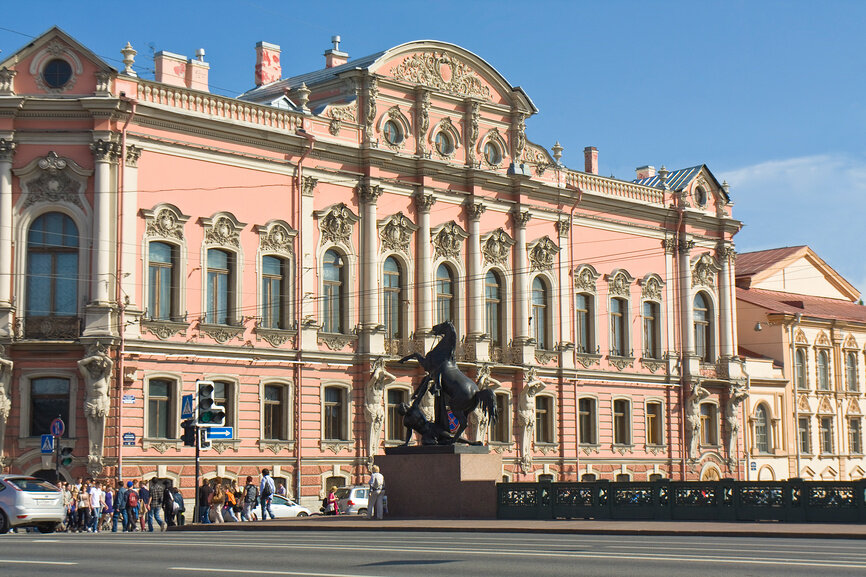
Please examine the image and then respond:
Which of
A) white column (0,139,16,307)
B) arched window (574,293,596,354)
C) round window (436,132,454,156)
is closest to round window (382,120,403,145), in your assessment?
round window (436,132,454,156)

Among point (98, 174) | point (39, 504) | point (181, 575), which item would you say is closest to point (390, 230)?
point (98, 174)

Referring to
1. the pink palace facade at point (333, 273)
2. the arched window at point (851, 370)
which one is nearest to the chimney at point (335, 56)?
the pink palace facade at point (333, 273)

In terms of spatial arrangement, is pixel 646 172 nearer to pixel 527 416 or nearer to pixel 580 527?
pixel 527 416

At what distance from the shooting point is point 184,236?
137ft

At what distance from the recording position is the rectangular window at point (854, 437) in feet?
217

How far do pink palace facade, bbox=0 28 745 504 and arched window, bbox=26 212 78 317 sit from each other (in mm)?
66

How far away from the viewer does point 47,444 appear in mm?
36062

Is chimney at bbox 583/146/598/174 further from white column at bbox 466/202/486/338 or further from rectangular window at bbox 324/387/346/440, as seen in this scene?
rectangular window at bbox 324/387/346/440

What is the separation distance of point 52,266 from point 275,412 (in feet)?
28.5

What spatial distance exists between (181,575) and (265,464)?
2766cm


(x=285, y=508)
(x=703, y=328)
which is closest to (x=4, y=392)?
(x=285, y=508)

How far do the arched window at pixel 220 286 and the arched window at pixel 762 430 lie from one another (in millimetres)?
28391

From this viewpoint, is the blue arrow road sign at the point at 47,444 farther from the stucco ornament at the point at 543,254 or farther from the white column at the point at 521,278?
the stucco ornament at the point at 543,254

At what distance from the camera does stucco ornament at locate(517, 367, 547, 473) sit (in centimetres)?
5012
